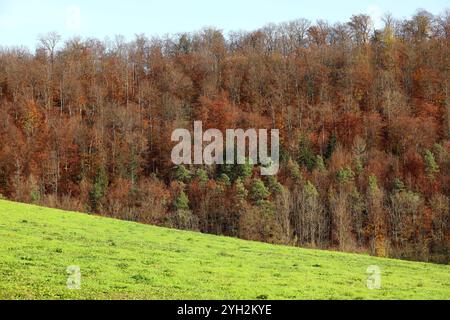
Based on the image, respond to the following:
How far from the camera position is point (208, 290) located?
535 inches

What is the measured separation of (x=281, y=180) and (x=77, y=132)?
34.2 meters

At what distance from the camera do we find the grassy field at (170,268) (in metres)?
12.9

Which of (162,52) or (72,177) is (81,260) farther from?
(162,52)

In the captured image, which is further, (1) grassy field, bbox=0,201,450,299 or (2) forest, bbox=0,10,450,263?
(2) forest, bbox=0,10,450,263

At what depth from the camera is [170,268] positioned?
1656 centimetres

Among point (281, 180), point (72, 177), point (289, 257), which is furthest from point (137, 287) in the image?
point (72, 177)

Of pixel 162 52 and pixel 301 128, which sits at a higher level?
pixel 162 52

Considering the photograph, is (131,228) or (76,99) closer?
(131,228)

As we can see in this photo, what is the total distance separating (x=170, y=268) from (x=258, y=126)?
63.7 meters

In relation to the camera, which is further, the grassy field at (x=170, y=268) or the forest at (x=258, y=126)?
the forest at (x=258, y=126)

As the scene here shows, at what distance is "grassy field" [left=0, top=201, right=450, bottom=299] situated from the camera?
12.9m

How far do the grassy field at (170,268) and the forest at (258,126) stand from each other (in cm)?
1777

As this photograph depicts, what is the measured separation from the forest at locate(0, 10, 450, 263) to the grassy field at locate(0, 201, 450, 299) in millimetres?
17770

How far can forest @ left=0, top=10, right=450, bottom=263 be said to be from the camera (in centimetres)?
5381
